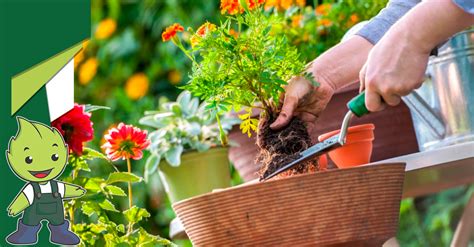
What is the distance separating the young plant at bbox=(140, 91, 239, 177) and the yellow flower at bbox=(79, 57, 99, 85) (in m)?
1.37

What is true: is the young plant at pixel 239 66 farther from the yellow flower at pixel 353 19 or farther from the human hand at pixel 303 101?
the yellow flower at pixel 353 19

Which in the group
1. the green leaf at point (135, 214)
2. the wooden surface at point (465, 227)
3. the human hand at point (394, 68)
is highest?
the human hand at point (394, 68)

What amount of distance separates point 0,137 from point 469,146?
34.1 inches

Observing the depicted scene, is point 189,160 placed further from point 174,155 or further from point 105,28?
point 105,28

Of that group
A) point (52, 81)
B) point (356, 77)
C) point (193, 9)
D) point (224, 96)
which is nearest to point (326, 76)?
point (356, 77)

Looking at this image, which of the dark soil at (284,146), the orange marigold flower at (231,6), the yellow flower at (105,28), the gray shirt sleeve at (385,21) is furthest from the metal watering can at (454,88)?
the yellow flower at (105,28)

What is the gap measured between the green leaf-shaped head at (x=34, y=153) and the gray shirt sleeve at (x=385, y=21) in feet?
2.04

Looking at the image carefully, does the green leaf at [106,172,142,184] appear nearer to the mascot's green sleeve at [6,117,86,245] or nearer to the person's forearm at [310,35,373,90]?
the mascot's green sleeve at [6,117,86,245]

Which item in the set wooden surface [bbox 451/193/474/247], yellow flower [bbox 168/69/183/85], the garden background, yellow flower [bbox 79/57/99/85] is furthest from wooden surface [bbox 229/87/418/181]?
yellow flower [bbox 79/57/99/85]

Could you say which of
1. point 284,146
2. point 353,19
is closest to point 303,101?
point 284,146

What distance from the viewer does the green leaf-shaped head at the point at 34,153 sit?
5.72 feet

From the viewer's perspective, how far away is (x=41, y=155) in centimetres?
176

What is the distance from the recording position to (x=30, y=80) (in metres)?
1.88

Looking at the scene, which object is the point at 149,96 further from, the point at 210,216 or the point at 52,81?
the point at 210,216
